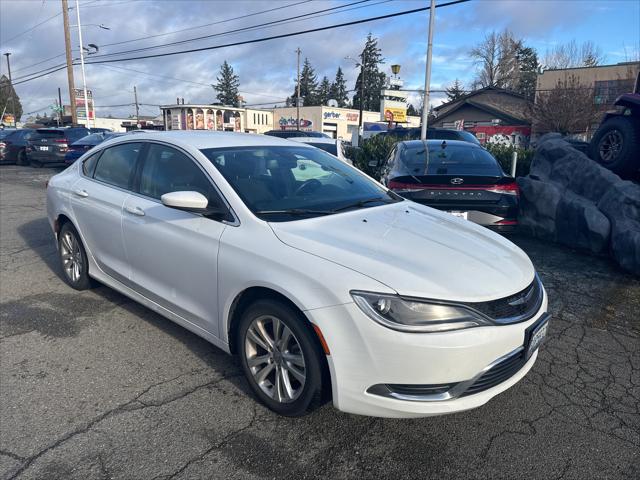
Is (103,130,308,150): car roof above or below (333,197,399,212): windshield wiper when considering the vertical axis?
above

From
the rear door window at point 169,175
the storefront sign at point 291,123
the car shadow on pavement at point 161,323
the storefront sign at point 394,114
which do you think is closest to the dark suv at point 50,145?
the car shadow on pavement at point 161,323

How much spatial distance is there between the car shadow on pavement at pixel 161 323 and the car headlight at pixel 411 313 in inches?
49.0

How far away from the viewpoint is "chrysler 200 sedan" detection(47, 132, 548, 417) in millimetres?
2447

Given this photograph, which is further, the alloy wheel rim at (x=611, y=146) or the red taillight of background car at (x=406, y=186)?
the alloy wheel rim at (x=611, y=146)

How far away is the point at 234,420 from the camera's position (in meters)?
2.93

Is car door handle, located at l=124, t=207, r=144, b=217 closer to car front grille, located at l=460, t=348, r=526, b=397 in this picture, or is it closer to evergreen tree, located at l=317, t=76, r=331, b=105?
car front grille, located at l=460, t=348, r=526, b=397

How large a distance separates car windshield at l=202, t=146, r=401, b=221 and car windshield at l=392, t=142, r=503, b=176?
284 cm

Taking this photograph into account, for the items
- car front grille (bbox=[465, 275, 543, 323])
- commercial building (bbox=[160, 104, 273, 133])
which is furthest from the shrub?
commercial building (bbox=[160, 104, 273, 133])

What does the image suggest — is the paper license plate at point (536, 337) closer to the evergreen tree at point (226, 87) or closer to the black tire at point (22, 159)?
the black tire at point (22, 159)

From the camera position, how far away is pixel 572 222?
22.3ft

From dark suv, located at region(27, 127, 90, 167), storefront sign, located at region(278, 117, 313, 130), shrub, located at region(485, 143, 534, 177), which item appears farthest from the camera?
storefront sign, located at region(278, 117, 313, 130)

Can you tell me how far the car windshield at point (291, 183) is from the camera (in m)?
3.30

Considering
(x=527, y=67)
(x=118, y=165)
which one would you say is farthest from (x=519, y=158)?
(x=527, y=67)

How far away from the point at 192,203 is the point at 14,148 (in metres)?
23.2
